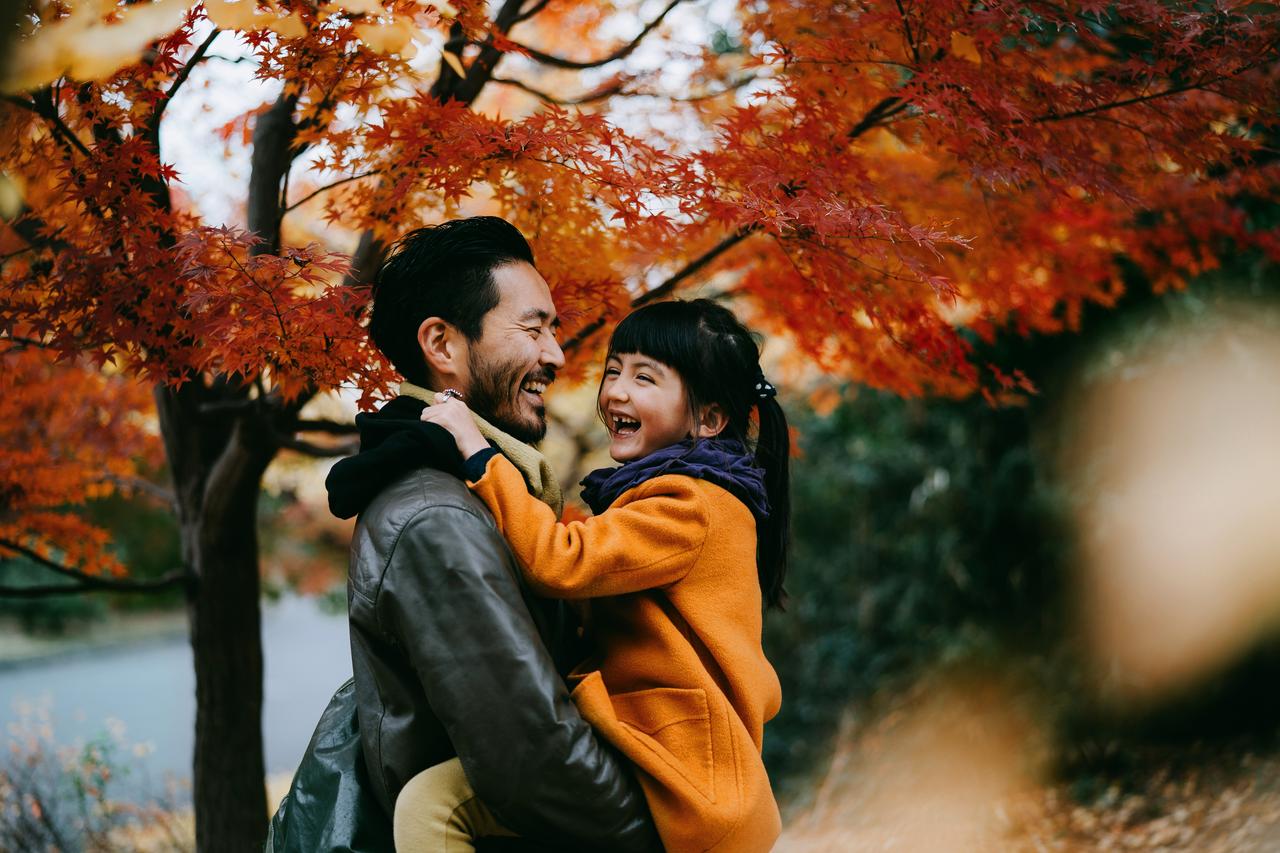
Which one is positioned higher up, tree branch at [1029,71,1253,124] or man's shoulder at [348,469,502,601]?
tree branch at [1029,71,1253,124]

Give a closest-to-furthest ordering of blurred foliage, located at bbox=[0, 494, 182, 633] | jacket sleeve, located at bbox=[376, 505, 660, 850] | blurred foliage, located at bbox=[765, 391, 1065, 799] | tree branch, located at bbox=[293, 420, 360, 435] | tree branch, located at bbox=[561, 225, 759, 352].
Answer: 1. jacket sleeve, located at bbox=[376, 505, 660, 850]
2. tree branch, located at bbox=[561, 225, 759, 352]
3. tree branch, located at bbox=[293, 420, 360, 435]
4. blurred foliage, located at bbox=[765, 391, 1065, 799]
5. blurred foliage, located at bbox=[0, 494, 182, 633]

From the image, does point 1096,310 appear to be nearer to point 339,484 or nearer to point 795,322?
point 795,322

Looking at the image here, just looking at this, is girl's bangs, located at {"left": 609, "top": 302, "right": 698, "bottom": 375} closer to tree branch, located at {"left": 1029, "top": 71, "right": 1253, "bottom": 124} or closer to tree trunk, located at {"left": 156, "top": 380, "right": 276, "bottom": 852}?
tree branch, located at {"left": 1029, "top": 71, "right": 1253, "bottom": 124}

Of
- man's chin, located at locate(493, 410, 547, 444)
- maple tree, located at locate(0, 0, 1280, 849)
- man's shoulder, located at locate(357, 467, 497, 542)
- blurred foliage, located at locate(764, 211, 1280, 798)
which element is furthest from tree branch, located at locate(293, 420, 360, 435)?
blurred foliage, located at locate(764, 211, 1280, 798)

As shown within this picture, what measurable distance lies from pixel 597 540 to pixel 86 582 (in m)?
3.21

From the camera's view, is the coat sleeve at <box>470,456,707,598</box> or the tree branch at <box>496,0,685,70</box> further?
the tree branch at <box>496,0,685,70</box>

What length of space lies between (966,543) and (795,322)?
169 inches

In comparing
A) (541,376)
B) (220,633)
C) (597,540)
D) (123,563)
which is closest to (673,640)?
(597,540)

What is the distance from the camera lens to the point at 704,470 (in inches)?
88.5

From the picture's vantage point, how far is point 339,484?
1.95 meters

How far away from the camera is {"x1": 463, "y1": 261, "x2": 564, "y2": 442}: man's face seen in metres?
2.29

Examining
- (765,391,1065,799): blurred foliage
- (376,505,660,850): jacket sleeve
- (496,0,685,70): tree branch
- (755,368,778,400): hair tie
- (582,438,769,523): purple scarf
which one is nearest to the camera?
(376,505,660,850): jacket sleeve

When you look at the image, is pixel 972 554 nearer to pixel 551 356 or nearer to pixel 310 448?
pixel 310 448

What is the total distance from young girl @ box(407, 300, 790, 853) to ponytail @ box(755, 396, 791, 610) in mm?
130
